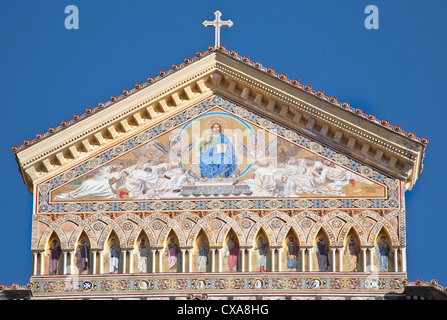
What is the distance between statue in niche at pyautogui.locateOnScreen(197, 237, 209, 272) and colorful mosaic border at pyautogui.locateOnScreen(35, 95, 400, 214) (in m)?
0.76

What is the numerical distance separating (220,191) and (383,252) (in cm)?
366

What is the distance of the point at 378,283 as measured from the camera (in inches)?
1581

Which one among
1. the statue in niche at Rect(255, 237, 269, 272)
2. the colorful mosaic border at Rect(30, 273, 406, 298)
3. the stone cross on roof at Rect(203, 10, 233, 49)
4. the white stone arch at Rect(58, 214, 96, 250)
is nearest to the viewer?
the colorful mosaic border at Rect(30, 273, 406, 298)

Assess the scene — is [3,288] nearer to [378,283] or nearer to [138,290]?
[138,290]

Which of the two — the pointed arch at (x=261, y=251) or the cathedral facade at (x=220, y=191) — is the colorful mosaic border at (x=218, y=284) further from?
the pointed arch at (x=261, y=251)

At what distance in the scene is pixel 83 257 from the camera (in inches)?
1614

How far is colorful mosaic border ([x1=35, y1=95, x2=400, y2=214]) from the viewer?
40969mm

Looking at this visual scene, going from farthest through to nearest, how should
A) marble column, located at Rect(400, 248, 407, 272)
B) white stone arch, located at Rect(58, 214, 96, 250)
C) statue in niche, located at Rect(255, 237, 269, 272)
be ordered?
white stone arch, located at Rect(58, 214, 96, 250) < statue in niche, located at Rect(255, 237, 269, 272) < marble column, located at Rect(400, 248, 407, 272)

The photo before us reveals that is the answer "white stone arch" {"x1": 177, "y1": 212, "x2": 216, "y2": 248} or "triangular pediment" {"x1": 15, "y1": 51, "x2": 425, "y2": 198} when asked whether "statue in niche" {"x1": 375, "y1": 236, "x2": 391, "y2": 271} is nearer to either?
"triangular pediment" {"x1": 15, "y1": 51, "x2": 425, "y2": 198}

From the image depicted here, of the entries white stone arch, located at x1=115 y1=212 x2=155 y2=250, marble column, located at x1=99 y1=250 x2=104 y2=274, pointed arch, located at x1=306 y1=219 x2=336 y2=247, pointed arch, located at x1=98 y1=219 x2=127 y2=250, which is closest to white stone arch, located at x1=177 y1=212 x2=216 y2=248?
white stone arch, located at x1=115 y1=212 x2=155 y2=250

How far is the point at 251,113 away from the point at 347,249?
3.79 metres

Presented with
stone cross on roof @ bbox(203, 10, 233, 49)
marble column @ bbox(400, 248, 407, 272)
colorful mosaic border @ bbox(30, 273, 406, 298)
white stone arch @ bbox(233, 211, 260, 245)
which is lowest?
colorful mosaic border @ bbox(30, 273, 406, 298)
